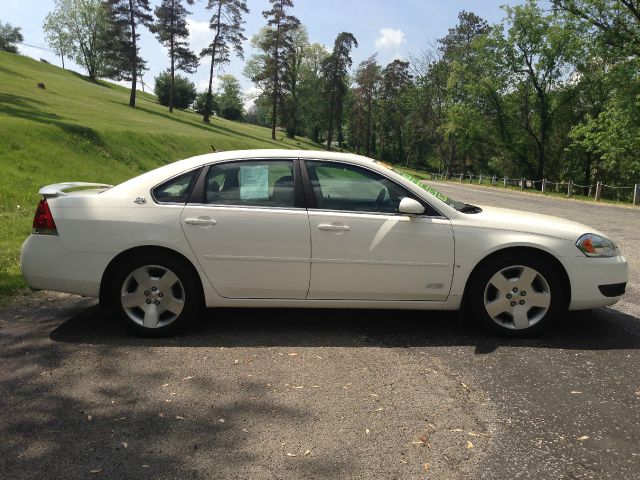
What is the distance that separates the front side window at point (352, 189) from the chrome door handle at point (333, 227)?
6.8 inches

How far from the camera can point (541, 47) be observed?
135 ft

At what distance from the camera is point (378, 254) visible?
167 inches

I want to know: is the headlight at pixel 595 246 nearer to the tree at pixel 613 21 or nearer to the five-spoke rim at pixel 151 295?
the five-spoke rim at pixel 151 295

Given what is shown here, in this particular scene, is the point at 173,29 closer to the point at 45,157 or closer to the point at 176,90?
the point at 176,90

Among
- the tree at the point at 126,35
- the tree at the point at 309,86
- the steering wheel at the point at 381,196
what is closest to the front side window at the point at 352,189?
the steering wheel at the point at 381,196

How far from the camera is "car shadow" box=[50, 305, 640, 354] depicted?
13.9 ft

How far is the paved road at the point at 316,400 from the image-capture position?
260 centimetres

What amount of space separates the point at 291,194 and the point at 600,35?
3317cm

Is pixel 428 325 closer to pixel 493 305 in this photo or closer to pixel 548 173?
pixel 493 305

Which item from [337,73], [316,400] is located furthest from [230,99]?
[316,400]

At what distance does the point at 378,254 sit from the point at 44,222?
278 centimetres

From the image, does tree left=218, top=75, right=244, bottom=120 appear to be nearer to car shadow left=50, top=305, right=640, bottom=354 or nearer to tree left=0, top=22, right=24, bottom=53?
tree left=0, top=22, right=24, bottom=53

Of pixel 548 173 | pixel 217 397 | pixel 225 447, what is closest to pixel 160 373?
pixel 217 397

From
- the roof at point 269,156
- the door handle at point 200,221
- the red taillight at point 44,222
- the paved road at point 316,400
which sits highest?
the roof at point 269,156
